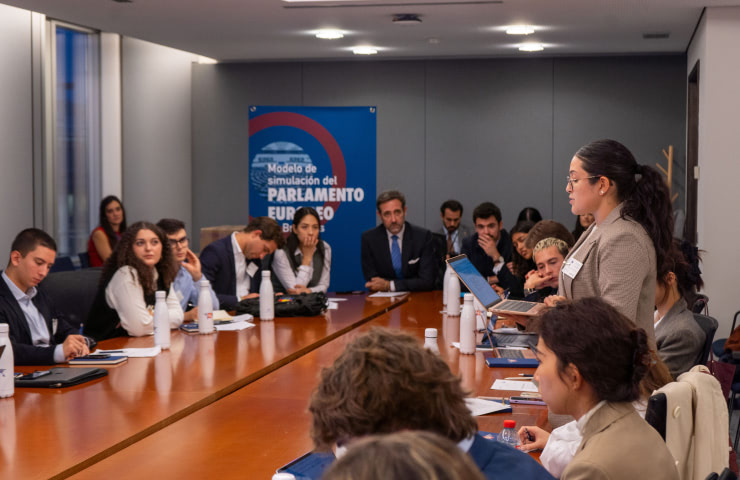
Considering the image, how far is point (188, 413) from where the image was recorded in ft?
9.96

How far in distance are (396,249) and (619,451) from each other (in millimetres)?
5134

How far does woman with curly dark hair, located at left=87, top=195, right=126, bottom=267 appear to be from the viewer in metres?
7.59

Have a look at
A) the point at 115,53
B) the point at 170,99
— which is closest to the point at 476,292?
the point at 115,53

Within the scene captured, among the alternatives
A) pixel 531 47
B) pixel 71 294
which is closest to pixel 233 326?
pixel 71 294

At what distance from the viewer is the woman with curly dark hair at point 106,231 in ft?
24.9

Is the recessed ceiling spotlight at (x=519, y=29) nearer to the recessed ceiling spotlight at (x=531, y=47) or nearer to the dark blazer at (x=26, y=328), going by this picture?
the recessed ceiling spotlight at (x=531, y=47)

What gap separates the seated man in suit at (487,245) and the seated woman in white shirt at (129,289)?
2.81 m

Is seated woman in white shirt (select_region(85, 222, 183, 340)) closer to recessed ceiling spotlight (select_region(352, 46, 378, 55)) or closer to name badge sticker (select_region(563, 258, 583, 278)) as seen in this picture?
name badge sticker (select_region(563, 258, 583, 278))

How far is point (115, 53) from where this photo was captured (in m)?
8.20

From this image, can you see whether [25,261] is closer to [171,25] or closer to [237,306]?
[237,306]

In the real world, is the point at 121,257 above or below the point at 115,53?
below

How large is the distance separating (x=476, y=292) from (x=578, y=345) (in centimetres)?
166

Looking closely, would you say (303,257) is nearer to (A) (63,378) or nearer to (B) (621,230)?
(A) (63,378)

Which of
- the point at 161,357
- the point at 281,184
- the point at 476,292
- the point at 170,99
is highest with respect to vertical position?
the point at 170,99
